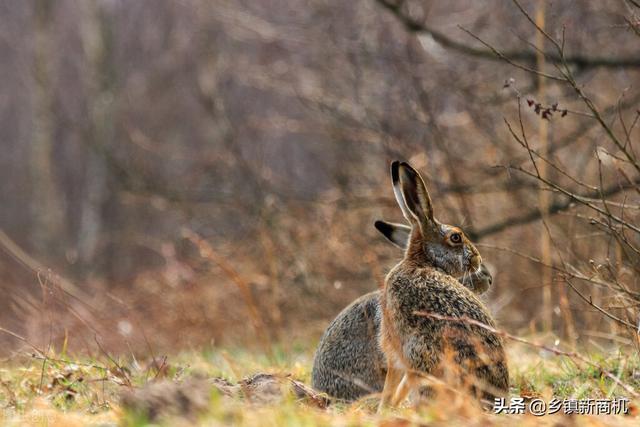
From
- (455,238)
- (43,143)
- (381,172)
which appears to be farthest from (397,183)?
(43,143)

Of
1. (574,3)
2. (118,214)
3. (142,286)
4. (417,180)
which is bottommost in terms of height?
(118,214)

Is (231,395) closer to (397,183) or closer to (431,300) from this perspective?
(431,300)

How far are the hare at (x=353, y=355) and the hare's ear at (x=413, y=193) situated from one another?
45 cm

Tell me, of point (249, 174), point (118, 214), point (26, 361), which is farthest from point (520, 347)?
point (118, 214)

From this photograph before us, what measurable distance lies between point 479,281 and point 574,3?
18.3 feet

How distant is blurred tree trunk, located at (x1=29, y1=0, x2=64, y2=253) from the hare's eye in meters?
23.8

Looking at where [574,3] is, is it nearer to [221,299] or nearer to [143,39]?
[221,299]

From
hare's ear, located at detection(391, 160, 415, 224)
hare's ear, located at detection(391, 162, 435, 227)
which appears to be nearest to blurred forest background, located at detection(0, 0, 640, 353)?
hare's ear, located at detection(391, 162, 435, 227)

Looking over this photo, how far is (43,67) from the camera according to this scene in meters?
28.3

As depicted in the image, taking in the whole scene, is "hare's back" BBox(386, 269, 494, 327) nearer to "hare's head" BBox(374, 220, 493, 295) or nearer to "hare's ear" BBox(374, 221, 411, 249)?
"hare's head" BBox(374, 220, 493, 295)

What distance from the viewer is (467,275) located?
555 cm

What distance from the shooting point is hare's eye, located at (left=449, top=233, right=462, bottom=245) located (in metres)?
5.49

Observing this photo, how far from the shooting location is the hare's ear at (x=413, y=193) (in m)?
5.32

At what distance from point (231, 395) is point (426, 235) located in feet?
4.99
